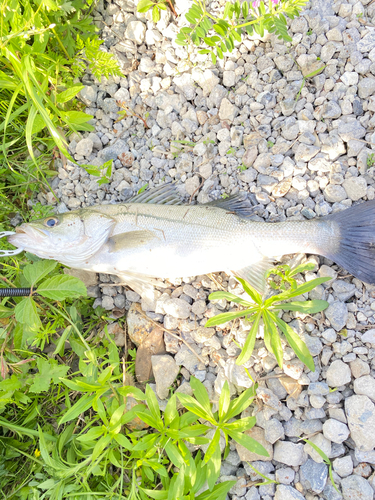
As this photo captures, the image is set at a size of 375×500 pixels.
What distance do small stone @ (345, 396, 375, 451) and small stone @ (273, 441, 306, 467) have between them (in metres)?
0.40

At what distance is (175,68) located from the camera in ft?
11.9

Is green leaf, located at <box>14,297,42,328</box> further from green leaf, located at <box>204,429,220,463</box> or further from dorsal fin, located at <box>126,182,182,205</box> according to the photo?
green leaf, located at <box>204,429,220,463</box>

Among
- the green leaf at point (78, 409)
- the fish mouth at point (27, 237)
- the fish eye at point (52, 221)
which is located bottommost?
the green leaf at point (78, 409)

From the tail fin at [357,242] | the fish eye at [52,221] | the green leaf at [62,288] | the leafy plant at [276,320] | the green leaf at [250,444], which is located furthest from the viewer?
the fish eye at [52,221]

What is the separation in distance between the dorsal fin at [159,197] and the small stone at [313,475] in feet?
7.92

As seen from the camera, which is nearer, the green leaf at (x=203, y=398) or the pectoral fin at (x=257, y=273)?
the green leaf at (x=203, y=398)

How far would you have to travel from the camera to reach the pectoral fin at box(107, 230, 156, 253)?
10.4 feet

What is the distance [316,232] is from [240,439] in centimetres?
168

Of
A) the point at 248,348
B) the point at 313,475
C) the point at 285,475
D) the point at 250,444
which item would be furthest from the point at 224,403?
the point at 313,475

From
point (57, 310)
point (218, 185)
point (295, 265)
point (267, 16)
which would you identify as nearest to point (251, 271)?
point (295, 265)

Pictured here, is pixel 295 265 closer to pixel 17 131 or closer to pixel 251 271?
pixel 251 271

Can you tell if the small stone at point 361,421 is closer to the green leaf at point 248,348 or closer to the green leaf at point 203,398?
the green leaf at point 248,348

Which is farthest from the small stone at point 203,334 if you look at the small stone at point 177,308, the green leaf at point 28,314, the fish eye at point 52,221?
the fish eye at point 52,221

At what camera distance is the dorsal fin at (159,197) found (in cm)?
337
